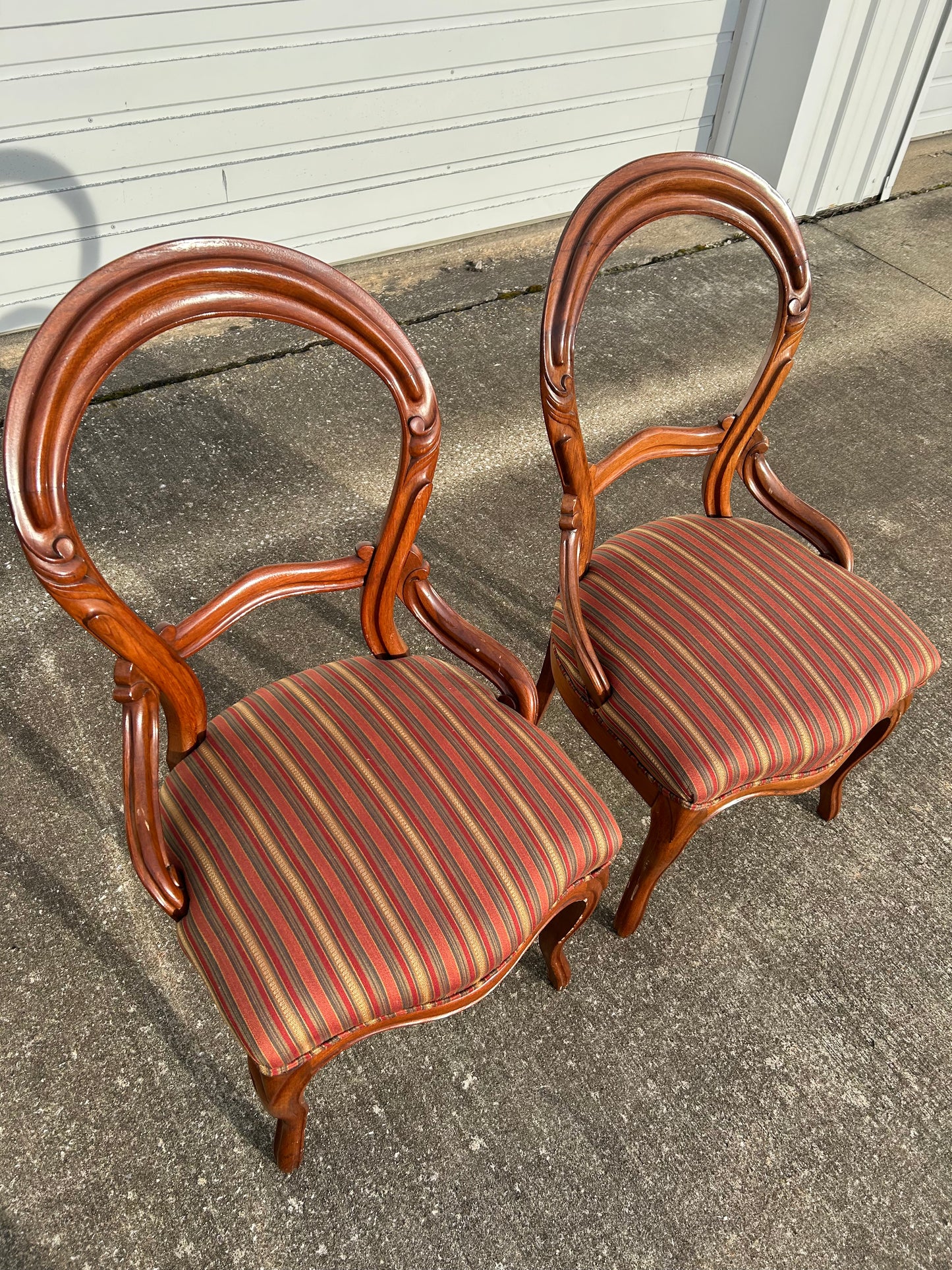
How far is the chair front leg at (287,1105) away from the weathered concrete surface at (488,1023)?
0.05 m

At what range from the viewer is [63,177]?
2693 mm

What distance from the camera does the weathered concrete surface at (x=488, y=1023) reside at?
1.39 meters

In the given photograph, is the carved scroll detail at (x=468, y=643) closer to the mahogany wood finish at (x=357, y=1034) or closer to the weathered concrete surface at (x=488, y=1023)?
the mahogany wood finish at (x=357, y=1034)

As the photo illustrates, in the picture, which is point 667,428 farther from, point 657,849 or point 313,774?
point 313,774

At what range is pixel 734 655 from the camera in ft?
4.97

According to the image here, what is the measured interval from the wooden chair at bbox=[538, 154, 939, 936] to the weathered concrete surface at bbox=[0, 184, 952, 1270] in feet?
0.87

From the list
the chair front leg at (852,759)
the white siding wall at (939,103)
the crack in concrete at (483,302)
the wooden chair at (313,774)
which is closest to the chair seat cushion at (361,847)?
the wooden chair at (313,774)

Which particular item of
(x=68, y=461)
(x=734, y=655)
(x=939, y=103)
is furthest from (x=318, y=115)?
(x=939, y=103)

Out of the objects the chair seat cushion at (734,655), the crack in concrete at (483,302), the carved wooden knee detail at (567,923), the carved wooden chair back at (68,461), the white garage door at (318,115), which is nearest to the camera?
the carved wooden chair back at (68,461)

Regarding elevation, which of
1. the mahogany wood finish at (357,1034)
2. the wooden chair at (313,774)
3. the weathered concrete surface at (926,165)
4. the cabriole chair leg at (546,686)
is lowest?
the weathered concrete surface at (926,165)

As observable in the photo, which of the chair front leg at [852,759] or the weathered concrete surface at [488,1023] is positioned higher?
the chair front leg at [852,759]

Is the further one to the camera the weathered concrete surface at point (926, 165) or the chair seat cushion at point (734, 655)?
the weathered concrete surface at point (926, 165)

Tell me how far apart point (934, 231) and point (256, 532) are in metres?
3.14

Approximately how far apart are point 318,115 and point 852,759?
247 centimetres
